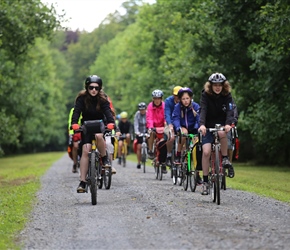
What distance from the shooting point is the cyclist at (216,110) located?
501 inches

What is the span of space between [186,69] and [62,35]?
96.9 m

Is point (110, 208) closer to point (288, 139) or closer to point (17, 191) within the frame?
point (17, 191)

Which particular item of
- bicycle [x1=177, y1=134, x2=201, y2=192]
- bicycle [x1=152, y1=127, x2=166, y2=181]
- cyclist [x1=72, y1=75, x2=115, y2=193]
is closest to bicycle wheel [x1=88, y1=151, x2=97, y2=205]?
cyclist [x1=72, y1=75, x2=115, y2=193]

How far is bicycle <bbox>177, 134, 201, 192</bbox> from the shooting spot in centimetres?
1489

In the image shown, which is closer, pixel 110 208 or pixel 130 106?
pixel 110 208

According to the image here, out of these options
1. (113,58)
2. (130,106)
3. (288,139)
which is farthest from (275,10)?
(113,58)

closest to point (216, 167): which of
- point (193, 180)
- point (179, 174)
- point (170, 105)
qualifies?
point (193, 180)

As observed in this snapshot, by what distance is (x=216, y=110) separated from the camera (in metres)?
12.9

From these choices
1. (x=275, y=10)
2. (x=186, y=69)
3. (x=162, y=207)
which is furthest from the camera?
(x=186, y=69)

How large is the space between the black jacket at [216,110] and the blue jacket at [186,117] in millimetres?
3090

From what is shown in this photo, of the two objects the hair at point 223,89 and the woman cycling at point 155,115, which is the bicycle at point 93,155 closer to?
the hair at point 223,89

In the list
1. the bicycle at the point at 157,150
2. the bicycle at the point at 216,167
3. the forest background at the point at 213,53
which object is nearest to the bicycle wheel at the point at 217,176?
the bicycle at the point at 216,167

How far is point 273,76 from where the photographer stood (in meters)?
28.0

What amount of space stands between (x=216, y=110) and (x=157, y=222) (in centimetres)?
334
